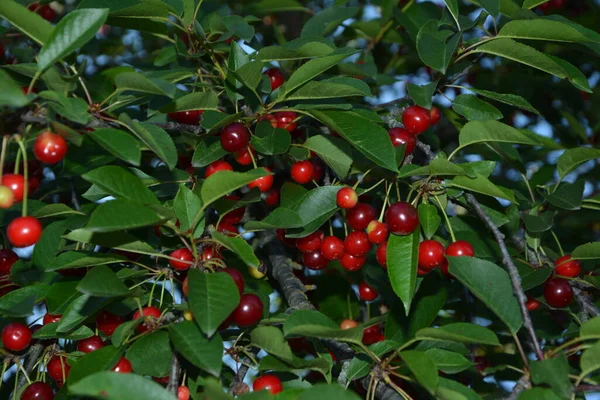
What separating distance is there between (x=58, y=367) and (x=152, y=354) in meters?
0.42

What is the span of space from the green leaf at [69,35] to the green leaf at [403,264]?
91 centimetres

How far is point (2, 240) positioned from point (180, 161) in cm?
62

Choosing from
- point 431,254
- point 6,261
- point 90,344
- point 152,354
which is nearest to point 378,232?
point 431,254

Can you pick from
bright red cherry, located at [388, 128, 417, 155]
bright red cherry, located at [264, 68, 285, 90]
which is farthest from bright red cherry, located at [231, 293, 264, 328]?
bright red cherry, located at [264, 68, 285, 90]

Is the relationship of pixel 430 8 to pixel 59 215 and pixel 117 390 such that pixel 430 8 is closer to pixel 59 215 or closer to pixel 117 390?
pixel 59 215

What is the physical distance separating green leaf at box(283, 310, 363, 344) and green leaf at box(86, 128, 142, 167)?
48 cm

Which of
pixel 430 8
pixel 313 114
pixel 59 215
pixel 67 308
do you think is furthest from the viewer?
pixel 430 8

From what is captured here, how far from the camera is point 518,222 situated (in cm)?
212

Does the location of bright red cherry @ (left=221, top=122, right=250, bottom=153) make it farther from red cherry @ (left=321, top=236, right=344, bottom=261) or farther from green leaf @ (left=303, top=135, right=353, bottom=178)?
red cherry @ (left=321, top=236, right=344, bottom=261)

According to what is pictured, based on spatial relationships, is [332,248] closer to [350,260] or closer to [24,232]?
[350,260]

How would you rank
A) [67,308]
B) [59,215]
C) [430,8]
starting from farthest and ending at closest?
[430,8] → [59,215] → [67,308]

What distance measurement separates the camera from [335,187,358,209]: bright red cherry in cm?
189

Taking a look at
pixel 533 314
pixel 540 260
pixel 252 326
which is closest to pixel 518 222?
pixel 540 260

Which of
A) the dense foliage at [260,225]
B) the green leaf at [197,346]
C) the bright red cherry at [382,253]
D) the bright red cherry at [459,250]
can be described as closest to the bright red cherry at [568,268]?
the dense foliage at [260,225]
